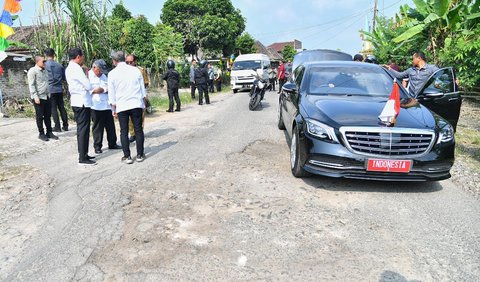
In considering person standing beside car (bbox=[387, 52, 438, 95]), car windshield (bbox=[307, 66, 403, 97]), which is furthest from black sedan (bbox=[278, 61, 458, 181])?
person standing beside car (bbox=[387, 52, 438, 95])

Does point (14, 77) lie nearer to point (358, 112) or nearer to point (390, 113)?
point (358, 112)

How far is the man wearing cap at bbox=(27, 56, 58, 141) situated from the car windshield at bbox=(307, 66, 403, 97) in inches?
216

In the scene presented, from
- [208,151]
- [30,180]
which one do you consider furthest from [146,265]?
[208,151]

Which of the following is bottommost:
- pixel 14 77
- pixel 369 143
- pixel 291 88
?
pixel 369 143

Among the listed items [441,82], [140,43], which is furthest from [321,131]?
[140,43]

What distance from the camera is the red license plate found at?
4125mm

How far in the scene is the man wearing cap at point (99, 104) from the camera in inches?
244

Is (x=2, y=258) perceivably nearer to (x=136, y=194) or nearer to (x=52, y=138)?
(x=136, y=194)

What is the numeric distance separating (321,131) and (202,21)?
1393 inches

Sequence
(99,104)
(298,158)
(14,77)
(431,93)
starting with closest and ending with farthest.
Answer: (298,158)
(431,93)
(99,104)
(14,77)

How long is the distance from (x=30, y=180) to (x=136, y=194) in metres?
1.87

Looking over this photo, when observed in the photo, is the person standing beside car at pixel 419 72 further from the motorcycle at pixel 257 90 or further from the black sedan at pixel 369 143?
the motorcycle at pixel 257 90

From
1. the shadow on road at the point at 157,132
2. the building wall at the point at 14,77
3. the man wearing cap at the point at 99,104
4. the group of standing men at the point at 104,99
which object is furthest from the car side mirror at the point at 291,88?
the building wall at the point at 14,77

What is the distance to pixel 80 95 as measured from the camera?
18.9 feet
